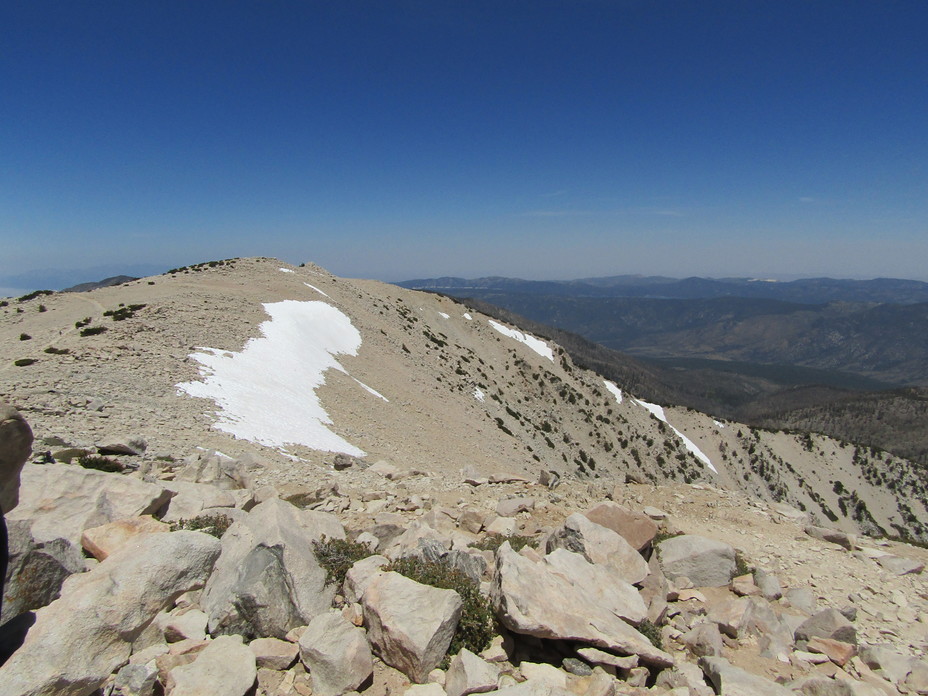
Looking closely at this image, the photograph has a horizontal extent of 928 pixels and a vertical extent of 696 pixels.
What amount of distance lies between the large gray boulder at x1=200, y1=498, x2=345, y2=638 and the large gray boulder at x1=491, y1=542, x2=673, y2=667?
2.50m

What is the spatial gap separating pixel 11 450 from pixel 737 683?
896cm

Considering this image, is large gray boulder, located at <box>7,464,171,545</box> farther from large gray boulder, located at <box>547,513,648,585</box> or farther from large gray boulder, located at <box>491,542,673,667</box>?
large gray boulder, located at <box>547,513,648,585</box>

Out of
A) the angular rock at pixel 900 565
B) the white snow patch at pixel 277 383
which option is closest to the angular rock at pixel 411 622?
the angular rock at pixel 900 565

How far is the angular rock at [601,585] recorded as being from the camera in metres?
6.87

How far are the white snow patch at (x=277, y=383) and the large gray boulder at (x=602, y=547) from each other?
14.2m

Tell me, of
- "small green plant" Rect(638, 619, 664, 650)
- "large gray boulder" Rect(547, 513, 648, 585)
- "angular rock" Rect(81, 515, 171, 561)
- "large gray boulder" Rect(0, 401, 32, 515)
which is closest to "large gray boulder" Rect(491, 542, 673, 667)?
"small green plant" Rect(638, 619, 664, 650)

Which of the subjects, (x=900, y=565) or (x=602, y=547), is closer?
(x=602, y=547)

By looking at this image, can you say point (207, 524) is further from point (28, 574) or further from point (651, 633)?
point (651, 633)

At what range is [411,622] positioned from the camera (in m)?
5.72

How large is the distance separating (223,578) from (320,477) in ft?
31.1

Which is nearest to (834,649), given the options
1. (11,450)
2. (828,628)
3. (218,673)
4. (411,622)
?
(828,628)

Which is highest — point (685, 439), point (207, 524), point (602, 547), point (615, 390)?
point (207, 524)

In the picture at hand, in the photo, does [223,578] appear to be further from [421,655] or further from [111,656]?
[421,655]

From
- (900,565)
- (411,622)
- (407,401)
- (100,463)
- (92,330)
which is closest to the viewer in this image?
(411,622)
